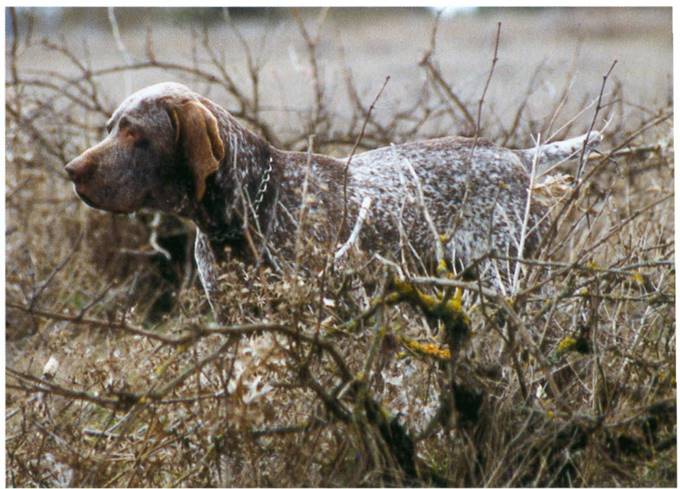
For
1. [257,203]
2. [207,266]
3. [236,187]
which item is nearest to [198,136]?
[236,187]

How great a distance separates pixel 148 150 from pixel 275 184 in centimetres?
59

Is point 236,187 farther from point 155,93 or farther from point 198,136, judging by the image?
point 155,93

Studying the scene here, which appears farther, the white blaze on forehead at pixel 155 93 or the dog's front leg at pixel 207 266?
the dog's front leg at pixel 207 266

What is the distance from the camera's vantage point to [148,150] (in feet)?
13.1

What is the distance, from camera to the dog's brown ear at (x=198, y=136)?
3.97m

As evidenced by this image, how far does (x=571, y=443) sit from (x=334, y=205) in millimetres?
1485

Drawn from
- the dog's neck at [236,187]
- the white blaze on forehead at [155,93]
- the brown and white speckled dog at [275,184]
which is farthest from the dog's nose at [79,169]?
the dog's neck at [236,187]

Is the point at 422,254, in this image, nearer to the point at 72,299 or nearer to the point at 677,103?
the point at 677,103

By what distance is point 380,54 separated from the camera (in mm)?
11195

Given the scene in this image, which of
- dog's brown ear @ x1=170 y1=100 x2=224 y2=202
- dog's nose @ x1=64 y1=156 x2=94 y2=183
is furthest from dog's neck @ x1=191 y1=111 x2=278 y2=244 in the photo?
dog's nose @ x1=64 y1=156 x2=94 y2=183

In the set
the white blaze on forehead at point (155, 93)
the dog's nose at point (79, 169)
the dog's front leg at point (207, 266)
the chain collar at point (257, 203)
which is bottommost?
the dog's front leg at point (207, 266)

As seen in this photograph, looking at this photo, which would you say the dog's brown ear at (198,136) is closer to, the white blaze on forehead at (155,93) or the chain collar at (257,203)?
the white blaze on forehead at (155,93)

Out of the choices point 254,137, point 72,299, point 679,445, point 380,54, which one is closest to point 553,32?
point 380,54

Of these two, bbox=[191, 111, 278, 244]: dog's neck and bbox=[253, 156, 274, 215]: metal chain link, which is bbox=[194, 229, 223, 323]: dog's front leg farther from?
bbox=[253, 156, 274, 215]: metal chain link
